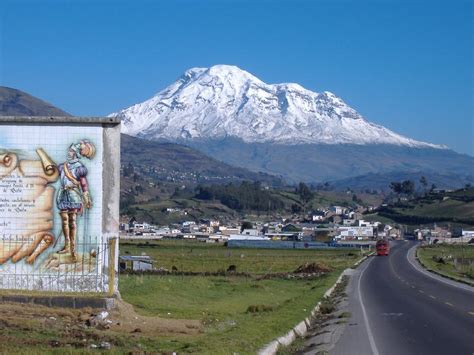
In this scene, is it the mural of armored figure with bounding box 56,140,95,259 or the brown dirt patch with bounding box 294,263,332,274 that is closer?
the mural of armored figure with bounding box 56,140,95,259

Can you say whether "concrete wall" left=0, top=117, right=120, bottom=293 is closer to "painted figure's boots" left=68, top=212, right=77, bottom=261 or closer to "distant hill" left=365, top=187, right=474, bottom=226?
"painted figure's boots" left=68, top=212, right=77, bottom=261

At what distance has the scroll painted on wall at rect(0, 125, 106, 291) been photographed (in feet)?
69.0

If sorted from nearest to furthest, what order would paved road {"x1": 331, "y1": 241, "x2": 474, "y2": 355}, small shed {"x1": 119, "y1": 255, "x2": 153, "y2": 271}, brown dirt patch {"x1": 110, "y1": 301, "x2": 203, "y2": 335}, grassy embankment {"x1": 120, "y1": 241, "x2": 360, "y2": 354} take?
grassy embankment {"x1": 120, "y1": 241, "x2": 360, "y2": 354} → brown dirt patch {"x1": 110, "y1": 301, "x2": 203, "y2": 335} → paved road {"x1": 331, "y1": 241, "x2": 474, "y2": 355} → small shed {"x1": 119, "y1": 255, "x2": 153, "y2": 271}

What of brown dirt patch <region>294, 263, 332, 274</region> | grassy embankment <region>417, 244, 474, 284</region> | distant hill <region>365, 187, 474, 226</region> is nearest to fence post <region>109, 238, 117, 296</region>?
grassy embankment <region>417, 244, 474, 284</region>

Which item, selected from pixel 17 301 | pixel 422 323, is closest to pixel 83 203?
pixel 17 301

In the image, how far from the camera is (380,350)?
17047mm

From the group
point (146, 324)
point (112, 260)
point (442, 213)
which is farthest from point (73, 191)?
point (442, 213)

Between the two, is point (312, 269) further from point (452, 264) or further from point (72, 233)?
point (72, 233)

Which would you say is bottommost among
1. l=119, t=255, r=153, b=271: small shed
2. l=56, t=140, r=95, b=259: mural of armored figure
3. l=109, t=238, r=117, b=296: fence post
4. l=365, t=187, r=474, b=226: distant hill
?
l=119, t=255, r=153, b=271: small shed

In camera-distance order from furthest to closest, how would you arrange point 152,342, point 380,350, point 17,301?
point 17,301 → point 380,350 → point 152,342

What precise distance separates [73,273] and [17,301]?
1809 millimetres

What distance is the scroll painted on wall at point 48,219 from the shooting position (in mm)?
21031

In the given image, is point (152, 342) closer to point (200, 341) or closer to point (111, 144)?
point (200, 341)

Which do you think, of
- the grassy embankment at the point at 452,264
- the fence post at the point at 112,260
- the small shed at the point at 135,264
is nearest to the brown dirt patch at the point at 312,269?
the grassy embankment at the point at 452,264
